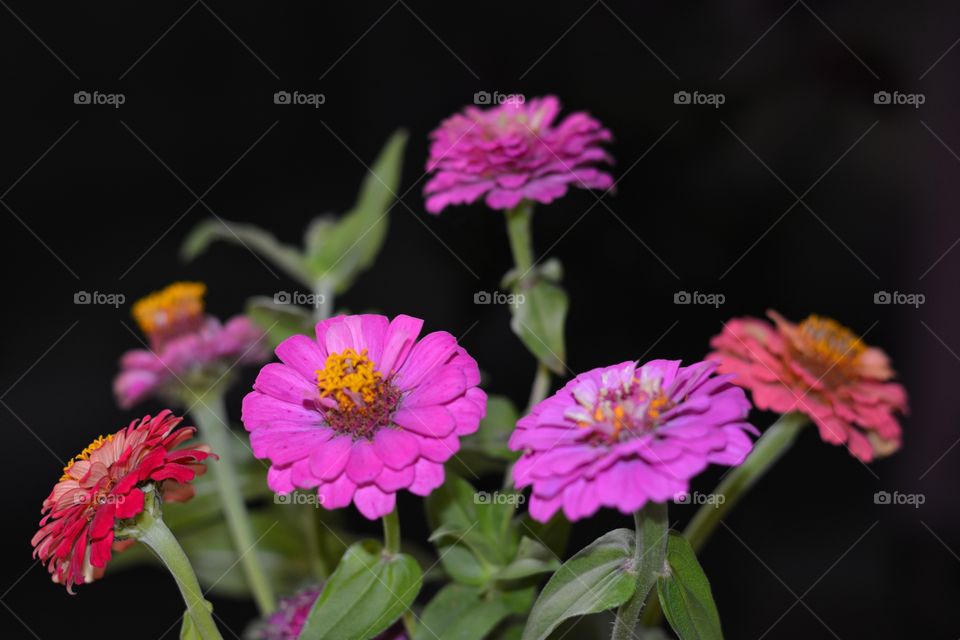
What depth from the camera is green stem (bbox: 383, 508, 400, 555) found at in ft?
1.62

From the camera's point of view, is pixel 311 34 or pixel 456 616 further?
pixel 311 34

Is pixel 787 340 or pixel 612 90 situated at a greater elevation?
pixel 612 90

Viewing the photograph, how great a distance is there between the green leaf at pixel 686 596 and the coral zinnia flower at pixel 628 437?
0.23 ft

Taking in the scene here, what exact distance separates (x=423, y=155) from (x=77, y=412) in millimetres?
537

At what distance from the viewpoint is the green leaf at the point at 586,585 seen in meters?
0.41

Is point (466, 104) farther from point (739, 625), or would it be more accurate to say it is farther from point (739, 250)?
point (739, 625)

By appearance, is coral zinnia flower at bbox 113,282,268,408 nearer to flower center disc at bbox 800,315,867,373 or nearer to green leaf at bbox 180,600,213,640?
green leaf at bbox 180,600,213,640

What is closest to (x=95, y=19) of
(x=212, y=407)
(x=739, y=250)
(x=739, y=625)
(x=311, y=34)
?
(x=311, y=34)

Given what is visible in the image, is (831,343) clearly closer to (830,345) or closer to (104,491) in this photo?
(830,345)

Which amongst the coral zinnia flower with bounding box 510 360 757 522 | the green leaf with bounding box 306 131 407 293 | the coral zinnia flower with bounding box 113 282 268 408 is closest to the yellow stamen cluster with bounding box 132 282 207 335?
the coral zinnia flower with bounding box 113 282 268 408

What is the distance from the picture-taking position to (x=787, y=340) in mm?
640

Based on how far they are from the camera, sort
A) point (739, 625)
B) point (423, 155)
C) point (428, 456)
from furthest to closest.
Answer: point (423, 155) → point (739, 625) → point (428, 456)

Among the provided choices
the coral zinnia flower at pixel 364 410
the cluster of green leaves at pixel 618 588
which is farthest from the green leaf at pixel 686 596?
the coral zinnia flower at pixel 364 410

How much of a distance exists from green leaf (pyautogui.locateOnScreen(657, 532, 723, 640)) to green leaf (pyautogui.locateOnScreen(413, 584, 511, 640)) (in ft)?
0.42
